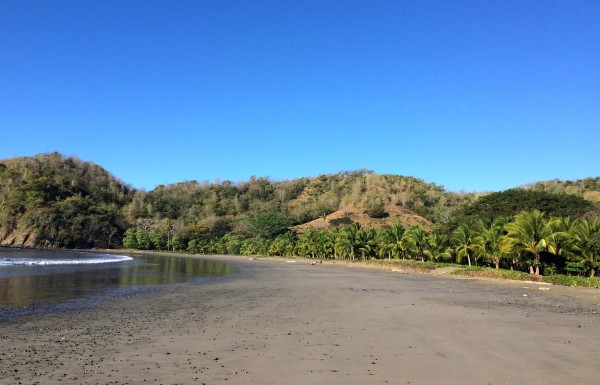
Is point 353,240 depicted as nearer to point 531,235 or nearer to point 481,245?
point 481,245

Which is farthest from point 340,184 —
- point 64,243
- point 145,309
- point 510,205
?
point 145,309

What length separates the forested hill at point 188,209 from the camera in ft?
413

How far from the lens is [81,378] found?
7.52m

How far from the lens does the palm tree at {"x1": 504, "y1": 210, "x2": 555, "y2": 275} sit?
1402 inches

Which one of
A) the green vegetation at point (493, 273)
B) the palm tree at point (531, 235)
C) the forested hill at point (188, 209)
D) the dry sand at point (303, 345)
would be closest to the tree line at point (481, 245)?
the palm tree at point (531, 235)

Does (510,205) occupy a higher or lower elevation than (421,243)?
higher

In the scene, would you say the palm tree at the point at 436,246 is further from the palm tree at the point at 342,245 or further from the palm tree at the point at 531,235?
the palm tree at the point at 342,245

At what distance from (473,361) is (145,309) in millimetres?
12456

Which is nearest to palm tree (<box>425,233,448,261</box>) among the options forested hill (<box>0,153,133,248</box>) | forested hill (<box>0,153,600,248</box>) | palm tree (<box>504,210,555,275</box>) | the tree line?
the tree line

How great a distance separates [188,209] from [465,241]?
163879 mm

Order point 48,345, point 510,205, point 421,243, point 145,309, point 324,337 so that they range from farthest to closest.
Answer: point 510,205 < point 421,243 < point 145,309 < point 324,337 < point 48,345

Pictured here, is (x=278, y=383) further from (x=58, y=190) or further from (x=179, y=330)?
(x=58, y=190)

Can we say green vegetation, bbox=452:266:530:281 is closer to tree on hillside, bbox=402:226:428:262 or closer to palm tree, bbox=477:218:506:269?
palm tree, bbox=477:218:506:269

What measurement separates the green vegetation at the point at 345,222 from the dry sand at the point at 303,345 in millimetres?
21222
